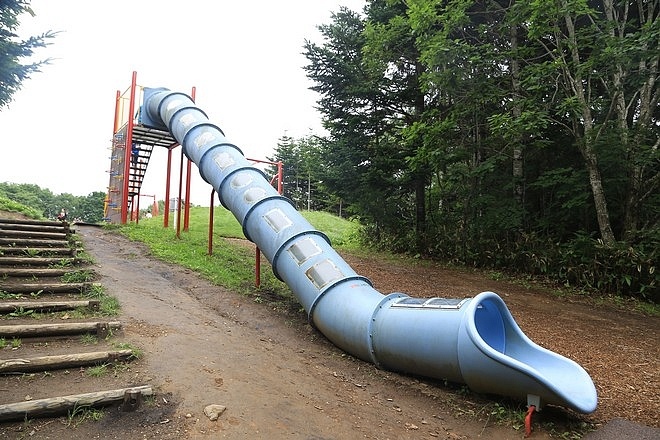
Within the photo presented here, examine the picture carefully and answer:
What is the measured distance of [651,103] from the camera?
945 cm

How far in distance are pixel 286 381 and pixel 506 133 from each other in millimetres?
7261

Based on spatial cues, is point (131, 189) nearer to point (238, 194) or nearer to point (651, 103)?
point (238, 194)

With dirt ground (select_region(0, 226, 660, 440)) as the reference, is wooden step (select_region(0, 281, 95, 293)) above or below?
above

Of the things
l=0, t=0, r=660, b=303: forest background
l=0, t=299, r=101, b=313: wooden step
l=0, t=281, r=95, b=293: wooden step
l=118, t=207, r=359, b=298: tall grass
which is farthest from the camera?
l=0, t=0, r=660, b=303: forest background

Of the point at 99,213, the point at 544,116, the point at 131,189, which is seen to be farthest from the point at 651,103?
the point at 99,213

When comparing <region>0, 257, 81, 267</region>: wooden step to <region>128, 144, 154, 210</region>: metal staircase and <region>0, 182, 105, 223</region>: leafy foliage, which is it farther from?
<region>0, 182, 105, 223</region>: leafy foliage

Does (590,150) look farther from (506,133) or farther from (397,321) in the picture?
(397,321)

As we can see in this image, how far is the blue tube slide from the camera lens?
157 inches

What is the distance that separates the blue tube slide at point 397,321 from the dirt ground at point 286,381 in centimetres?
31

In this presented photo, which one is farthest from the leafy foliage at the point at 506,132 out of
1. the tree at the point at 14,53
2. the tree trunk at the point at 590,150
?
the tree at the point at 14,53

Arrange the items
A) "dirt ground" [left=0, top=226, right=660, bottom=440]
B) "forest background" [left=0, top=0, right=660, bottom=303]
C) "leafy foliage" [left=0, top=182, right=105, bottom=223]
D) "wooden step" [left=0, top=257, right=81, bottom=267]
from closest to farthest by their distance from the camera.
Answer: "dirt ground" [left=0, top=226, right=660, bottom=440] < "wooden step" [left=0, top=257, right=81, bottom=267] < "forest background" [left=0, top=0, right=660, bottom=303] < "leafy foliage" [left=0, top=182, right=105, bottom=223]

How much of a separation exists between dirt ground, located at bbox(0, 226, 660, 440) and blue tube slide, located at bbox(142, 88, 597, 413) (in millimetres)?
310

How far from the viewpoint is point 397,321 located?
5.08 m

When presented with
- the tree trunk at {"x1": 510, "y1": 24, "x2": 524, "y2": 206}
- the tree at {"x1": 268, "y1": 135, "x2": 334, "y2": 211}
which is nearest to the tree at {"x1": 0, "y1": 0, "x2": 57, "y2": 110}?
the tree trunk at {"x1": 510, "y1": 24, "x2": 524, "y2": 206}
